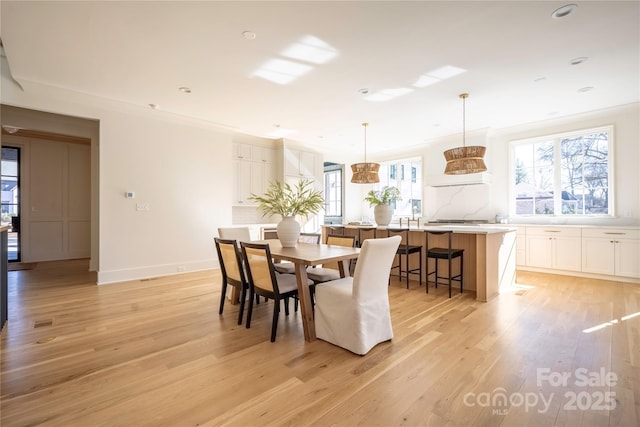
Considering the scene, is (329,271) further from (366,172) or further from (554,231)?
(554,231)

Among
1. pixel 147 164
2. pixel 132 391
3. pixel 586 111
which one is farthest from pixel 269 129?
pixel 586 111

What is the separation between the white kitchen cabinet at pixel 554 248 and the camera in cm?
A: 493

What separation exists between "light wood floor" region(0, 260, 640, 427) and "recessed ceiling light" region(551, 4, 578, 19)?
2.75 meters

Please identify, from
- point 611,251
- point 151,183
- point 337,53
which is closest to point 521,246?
point 611,251

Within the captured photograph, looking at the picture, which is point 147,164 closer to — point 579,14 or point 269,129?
point 269,129

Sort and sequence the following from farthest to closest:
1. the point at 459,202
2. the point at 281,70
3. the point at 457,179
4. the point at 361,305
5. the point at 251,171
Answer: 1. the point at 251,171
2. the point at 459,202
3. the point at 457,179
4. the point at 281,70
5. the point at 361,305

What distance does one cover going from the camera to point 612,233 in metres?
4.60

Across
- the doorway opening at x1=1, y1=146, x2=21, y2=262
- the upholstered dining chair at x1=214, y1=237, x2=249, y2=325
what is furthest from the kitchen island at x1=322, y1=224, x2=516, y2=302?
the doorway opening at x1=1, y1=146, x2=21, y2=262

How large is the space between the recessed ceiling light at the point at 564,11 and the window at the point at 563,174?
369cm

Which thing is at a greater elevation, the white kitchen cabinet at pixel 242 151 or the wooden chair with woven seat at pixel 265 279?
the white kitchen cabinet at pixel 242 151

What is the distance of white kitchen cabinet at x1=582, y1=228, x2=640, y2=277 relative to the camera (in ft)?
14.6

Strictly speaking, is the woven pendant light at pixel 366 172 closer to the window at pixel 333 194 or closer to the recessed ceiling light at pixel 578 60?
the recessed ceiling light at pixel 578 60

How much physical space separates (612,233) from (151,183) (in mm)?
7434

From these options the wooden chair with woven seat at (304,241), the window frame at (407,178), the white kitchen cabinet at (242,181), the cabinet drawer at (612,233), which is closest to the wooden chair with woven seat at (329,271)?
the wooden chair with woven seat at (304,241)
